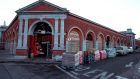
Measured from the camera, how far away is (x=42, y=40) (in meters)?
27.9

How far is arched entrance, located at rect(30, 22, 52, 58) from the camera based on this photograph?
27.2 meters

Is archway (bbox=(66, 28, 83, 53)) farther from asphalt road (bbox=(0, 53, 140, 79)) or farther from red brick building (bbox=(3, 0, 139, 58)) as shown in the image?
asphalt road (bbox=(0, 53, 140, 79))

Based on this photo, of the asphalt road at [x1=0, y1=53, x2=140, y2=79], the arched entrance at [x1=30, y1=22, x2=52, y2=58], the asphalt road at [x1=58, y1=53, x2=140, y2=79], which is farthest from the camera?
the arched entrance at [x1=30, y1=22, x2=52, y2=58]

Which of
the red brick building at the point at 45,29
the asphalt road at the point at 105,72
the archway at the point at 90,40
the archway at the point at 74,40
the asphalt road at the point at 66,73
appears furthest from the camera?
the archway at the point at 90,40

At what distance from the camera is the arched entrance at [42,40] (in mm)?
27156

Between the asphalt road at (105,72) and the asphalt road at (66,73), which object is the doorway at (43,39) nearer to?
the asphalt road at (105,72)

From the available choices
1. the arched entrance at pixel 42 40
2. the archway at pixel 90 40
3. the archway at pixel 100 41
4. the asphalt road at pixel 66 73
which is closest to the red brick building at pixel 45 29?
the arched entrance at pixel 42 40

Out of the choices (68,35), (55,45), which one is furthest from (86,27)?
(55,45)

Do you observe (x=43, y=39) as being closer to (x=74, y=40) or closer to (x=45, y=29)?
(x=45, y=29)

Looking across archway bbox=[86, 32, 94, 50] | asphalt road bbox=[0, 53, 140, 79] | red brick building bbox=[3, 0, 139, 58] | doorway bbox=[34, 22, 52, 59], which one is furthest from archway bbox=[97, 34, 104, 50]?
asphalt road bbox=[0, 53, 140, 79]

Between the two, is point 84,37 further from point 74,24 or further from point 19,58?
point 19,58

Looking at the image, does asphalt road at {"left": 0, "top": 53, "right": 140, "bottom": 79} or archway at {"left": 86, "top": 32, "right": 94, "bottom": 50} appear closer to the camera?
asphalt road at {"left": 0, "top": 53, "right": 140, "bottom": 79}

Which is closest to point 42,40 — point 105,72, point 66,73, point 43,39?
point 43,39

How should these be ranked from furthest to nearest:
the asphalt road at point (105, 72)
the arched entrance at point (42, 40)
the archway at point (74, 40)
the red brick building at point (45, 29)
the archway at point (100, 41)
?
the archway at point (100, 41) < the archway at point (74, 40) < the arched entrance at point (42, 40) < the red brick building at point (45, 29) < the asphalt road at point (105, 72)
